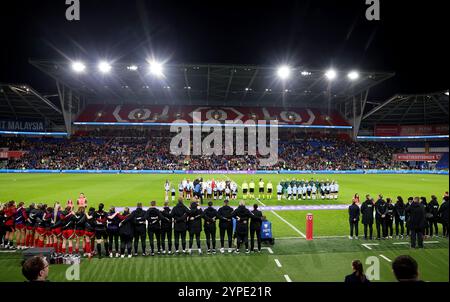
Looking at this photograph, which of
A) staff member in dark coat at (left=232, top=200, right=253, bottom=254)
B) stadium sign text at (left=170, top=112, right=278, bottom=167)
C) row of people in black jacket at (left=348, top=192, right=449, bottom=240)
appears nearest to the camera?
staff member in dark coat at (left=232, top=200, right=253, bottom=254)

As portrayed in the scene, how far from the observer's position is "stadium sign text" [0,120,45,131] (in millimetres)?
51781

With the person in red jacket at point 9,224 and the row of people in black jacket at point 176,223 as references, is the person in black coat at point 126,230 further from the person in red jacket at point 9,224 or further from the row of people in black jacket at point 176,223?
the person in red jacket at point 9,224

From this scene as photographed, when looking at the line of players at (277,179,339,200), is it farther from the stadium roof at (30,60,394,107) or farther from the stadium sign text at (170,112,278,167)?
the stadium sign text at (170,112,278,167)

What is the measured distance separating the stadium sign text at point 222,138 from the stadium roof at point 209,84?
19.0 ft

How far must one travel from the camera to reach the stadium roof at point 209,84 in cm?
4088

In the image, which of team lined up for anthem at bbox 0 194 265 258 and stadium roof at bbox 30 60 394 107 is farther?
stadium roof at bbox 30 60 394 107

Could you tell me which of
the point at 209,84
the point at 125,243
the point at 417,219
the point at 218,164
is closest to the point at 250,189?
the point at 417,219

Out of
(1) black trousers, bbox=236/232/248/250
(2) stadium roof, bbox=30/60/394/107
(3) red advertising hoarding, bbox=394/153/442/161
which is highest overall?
(2) stadium roof, bbox=30/60/394/107

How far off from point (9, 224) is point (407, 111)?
65437 mm

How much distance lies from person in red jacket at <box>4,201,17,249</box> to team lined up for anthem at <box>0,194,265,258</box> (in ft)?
0.10

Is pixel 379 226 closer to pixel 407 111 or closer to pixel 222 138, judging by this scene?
pixel 222 138

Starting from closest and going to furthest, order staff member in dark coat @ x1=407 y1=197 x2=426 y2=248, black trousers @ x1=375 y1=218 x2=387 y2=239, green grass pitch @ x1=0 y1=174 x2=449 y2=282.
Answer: green grass pitch @ x1=0 y1=174 x2=449 y2=282
staff member in dark coat @ x1=407 y1=197 x2=426 y2=248
black trousers @ x1=375 y1=218 x2=387 y2=239

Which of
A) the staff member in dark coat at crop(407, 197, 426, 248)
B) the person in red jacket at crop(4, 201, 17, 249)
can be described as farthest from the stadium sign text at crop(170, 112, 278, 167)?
the staff member in dark coat at crop(407, 197, 426, 248)

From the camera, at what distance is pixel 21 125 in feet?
173
